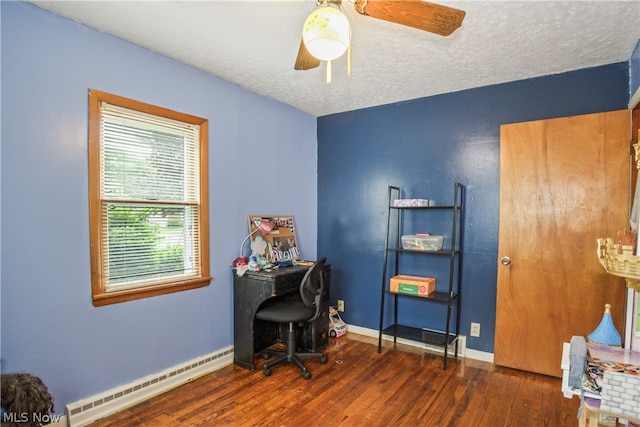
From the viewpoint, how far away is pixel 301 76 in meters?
2.74

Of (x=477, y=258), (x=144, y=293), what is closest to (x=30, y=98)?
(x=144, y=293)

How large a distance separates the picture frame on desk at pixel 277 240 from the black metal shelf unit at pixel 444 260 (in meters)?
0.99

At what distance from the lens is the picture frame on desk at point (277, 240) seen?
122 inches

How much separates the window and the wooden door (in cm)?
252

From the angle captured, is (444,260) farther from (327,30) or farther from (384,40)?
(327,30)

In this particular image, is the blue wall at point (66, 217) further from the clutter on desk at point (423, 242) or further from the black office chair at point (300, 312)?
the clutter on desk at point (423, 242)

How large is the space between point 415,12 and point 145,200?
2.04 metres

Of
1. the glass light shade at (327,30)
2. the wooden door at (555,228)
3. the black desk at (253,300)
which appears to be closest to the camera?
the glass light shade at (327,30)

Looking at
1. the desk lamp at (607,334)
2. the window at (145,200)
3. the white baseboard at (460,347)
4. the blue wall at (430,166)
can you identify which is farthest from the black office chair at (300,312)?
the desk lamp at (607,334)

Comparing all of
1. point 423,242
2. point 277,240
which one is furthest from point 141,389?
point 423,242

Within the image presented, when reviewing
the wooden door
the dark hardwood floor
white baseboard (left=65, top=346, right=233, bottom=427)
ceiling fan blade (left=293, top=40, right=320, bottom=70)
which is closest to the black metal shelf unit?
the dark hardwood floor

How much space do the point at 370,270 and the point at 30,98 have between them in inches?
120

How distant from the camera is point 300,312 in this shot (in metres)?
2.68

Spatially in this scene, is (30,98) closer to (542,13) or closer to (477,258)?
(542,13)
